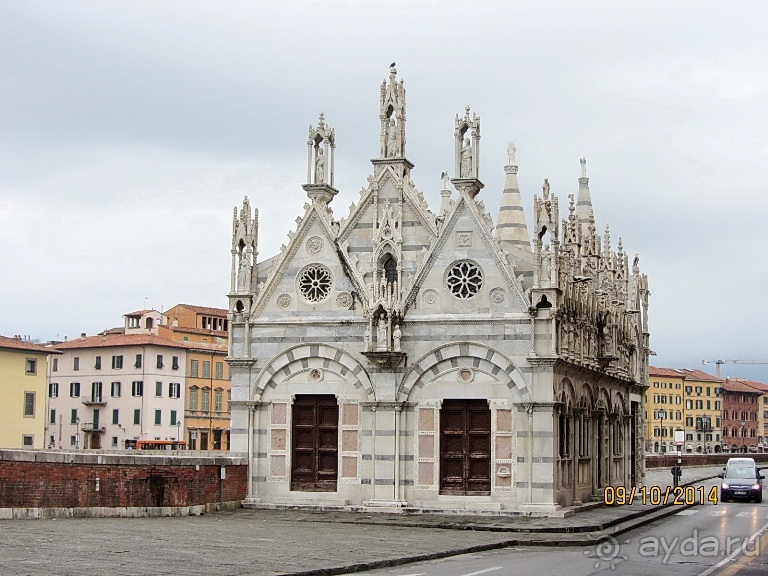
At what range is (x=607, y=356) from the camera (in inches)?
1615

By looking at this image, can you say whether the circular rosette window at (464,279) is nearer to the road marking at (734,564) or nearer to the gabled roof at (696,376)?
the road marking at (734,564)

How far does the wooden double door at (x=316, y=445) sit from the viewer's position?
36531 millimetres

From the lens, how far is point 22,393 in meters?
80.6

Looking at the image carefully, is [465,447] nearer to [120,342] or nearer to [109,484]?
[109,484]

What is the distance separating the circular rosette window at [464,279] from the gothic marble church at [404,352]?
41 mm

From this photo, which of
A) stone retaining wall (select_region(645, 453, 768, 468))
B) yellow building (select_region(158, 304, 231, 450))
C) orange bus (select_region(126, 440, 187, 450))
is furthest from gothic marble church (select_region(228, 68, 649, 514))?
yellow building (select_region(158, 304, 231, 450))

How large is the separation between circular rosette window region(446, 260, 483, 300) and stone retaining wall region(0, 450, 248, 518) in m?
8.27

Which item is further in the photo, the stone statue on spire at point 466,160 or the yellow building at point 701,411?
the yellow building at point 701,411

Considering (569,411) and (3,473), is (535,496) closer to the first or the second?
(569,411)

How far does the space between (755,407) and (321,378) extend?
6779 inches

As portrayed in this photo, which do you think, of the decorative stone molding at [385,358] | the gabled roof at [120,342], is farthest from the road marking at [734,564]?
the gabled roof at [120,342]

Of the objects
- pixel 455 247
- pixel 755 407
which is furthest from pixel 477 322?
pixel 755 407

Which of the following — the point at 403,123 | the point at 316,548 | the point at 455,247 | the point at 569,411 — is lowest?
the point at 316,548
